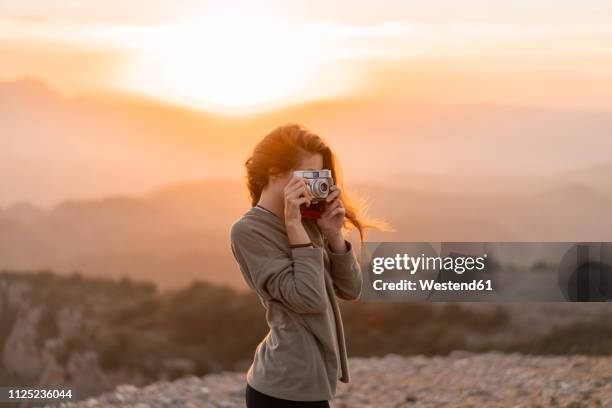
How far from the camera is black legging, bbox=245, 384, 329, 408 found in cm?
172

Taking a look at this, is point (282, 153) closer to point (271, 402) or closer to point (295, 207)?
point (295, 207)

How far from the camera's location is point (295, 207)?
5.49ft

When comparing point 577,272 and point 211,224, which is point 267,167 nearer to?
point 577,272

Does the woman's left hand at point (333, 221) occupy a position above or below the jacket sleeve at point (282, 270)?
above

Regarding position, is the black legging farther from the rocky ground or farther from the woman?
the rocky ground

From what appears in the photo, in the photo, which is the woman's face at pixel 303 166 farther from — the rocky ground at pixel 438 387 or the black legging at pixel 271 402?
the rocky ground at pixel 438 387

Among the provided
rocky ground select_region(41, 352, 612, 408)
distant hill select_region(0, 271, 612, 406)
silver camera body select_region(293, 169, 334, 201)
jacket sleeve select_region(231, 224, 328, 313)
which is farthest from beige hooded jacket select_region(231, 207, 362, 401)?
distant hill select_region(0, 271, 612, 406)

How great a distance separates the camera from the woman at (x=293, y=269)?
5.48 ft

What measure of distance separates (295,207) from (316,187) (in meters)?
0.06

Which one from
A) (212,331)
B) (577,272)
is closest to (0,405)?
(212,331)

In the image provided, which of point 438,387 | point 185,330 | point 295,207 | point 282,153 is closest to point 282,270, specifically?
point 295,207

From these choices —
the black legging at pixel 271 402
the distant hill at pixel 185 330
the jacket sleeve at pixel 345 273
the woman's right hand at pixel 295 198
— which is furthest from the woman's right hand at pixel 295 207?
the distant hill at pixel 185 330

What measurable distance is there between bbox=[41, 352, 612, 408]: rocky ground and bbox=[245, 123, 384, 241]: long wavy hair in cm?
298

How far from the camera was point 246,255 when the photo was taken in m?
1.71
